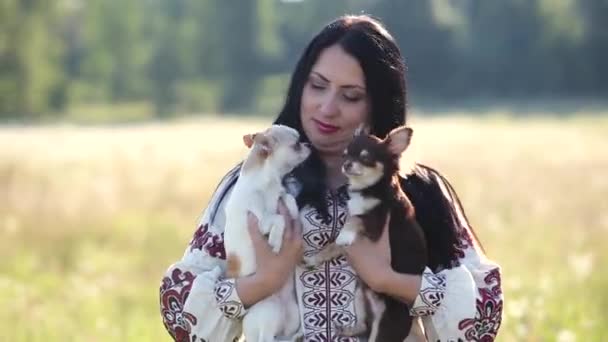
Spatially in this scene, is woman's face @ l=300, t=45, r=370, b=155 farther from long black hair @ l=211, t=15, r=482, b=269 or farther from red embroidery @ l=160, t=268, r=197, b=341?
red embroidery @ l=160, t=268, r=197, b=341

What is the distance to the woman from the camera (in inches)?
137

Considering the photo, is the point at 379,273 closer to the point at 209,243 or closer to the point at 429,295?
the point at 429,295

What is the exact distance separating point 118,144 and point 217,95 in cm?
3488

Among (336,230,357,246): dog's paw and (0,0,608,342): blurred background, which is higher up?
(336,230,357,246): dog's paw

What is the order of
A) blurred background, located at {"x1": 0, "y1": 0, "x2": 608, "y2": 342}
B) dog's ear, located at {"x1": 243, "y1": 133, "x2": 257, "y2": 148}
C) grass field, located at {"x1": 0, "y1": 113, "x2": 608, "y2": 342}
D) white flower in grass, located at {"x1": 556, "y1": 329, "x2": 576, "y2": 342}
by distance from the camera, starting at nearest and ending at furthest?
1. dog's ear, located at {"x1": 243, "y1": 133, "x2": 257, "y2": 148}
2. white flower in grass, located at {"x1": 556, "y1": 329, "x2": 576, "y2": 342}
3. grass field, located at {"x1": 0, "y1": 113, "x2": 608, "y2": 342}
4. blurred background, located at {"x1": 0, "y1": 0, "x2": 608, "y2": 342}

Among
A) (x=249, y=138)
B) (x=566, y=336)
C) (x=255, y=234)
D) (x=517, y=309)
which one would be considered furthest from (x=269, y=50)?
(x=255, y=234)

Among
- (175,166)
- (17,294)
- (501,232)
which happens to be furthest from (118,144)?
(17,294)

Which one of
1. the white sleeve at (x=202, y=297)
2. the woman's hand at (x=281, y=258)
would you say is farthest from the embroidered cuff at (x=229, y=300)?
the woman's hand at (x=281, y=258)

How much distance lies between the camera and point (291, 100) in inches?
154

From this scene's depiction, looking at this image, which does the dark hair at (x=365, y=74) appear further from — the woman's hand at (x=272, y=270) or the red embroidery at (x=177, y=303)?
the red embroidery at (x=177, y=303)

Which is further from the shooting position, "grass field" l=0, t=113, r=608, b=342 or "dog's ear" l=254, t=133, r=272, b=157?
"grass field" l=0, t=113, r=608, b=342

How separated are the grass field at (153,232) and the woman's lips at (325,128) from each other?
37 cm

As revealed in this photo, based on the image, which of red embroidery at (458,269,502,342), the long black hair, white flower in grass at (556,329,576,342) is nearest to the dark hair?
the long black hair

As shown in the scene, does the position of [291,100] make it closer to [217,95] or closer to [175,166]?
[175,166]
